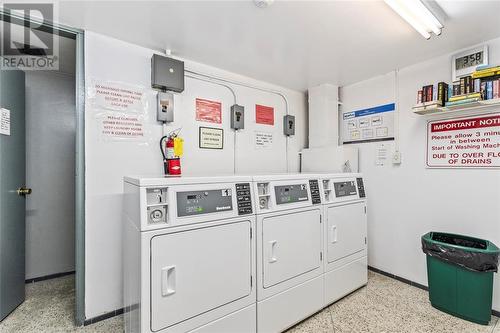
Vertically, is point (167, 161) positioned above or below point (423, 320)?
above

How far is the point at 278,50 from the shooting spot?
2.27 m

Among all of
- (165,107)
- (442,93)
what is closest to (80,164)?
(165,107)

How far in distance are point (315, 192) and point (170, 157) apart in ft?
4.33

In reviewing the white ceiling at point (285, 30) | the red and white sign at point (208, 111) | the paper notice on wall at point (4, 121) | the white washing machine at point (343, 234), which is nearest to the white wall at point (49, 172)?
the paper notice on wall at point (4, 121)

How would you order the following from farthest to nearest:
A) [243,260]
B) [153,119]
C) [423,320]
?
1. [153,119]
2. [423,320]
3. [243,260]

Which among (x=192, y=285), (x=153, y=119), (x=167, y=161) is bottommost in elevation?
(x=192, y=285)

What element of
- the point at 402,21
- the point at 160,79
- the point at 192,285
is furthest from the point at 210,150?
the point at 402,21

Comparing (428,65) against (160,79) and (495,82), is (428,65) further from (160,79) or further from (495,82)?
(160,79)

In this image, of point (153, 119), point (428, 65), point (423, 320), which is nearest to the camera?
point (423, 320)

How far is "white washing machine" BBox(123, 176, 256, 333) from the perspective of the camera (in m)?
1.39

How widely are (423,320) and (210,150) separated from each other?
7.95 ft

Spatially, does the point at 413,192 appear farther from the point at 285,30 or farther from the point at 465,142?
the point at 285,30

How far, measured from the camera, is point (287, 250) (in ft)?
6.41

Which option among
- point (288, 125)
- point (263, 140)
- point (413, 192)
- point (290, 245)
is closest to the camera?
point (290, 245)
